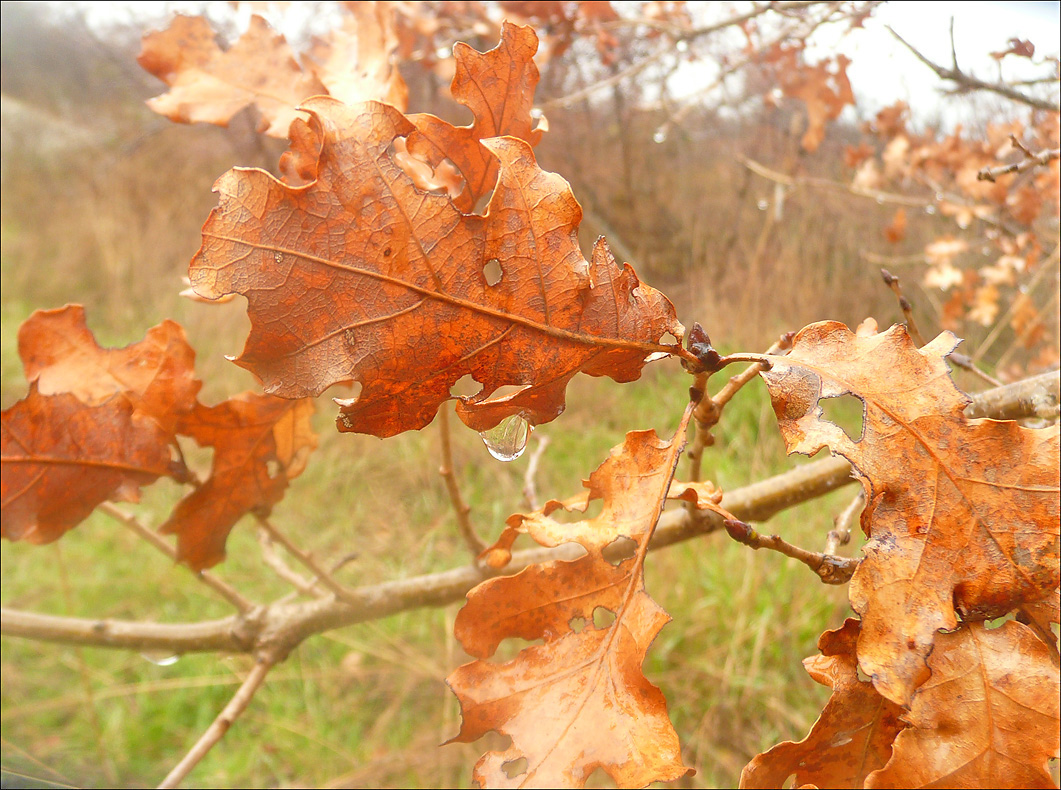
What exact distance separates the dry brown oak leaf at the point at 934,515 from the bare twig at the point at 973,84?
47 centimetres

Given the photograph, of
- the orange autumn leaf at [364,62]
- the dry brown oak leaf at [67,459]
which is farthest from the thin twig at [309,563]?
the orange autumn leaf at [364,62]

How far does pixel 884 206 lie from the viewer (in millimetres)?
1188

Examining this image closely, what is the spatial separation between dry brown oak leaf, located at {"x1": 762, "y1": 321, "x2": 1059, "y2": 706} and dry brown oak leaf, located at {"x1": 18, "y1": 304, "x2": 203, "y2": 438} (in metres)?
0.43

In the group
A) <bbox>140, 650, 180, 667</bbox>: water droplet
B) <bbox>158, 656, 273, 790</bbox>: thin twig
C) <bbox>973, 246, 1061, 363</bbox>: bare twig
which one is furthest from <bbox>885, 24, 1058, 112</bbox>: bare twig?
<bbox>140, 650, 180, 667</bbox>: water droplet

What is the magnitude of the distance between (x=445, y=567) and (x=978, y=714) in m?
1.50

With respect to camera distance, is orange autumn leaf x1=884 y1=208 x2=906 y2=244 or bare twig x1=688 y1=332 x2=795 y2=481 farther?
orange autumn leaf x1=884 y1=208 x2=906 y2=244

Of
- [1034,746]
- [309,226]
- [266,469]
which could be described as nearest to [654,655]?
[266,469]

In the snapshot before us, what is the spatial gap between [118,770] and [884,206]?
178 centimetres

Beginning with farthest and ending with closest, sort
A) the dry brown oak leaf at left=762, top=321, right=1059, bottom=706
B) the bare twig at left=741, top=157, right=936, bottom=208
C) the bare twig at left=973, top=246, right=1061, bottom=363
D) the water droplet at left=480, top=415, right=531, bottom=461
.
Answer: the bare twig at left=741, top=157, right=936, bottom=208 → the bare twig at left=973, top=246, right=1061, bottom=363 → the water droplet at left=480, top=415, right=531, bottom=461 → the dry brown oak leaf at left=762, top=321, right=1059, bottom=706

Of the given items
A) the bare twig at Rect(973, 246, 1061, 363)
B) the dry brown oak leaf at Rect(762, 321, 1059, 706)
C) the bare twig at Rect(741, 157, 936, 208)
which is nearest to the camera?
the dry brown oak leaf at Rect(762, 321, 1059, 706)

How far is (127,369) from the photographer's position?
1.59 feet

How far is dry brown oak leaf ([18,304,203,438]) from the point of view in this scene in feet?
1.58

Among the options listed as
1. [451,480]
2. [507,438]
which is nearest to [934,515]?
[507,438]

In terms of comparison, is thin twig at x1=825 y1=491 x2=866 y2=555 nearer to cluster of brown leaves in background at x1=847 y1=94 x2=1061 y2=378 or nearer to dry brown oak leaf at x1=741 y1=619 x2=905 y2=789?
dry brown oak leaf at x1=741 y1=619 x2=905 y2=789
